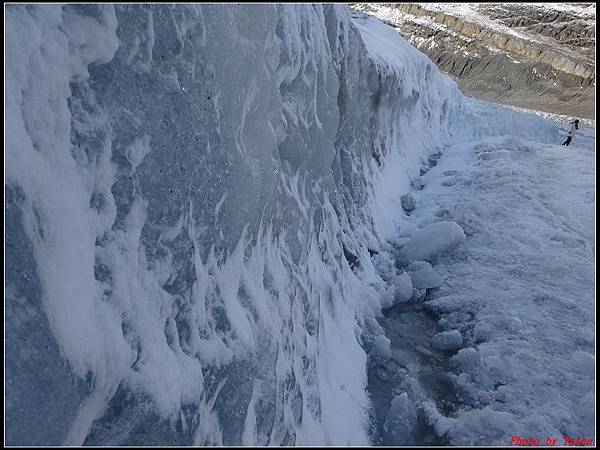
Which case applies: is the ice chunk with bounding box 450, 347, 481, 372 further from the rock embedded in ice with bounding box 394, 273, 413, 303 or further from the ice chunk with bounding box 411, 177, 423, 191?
the ice chunk with bounding box 411, 177, 423, 191

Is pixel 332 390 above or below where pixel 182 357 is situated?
below

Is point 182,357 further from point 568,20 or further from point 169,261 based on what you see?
point 568,20

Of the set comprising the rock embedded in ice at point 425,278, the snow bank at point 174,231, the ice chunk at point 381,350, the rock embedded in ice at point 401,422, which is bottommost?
the rock embedded in ice at point 425,278

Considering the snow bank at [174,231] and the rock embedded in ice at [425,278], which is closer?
the snow bank at [174,231]

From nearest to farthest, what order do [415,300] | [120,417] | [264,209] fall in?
[120,417] < [264,209] < [415,300]

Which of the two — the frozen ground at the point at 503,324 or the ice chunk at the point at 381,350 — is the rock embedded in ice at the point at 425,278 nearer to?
the frozen ground at the point at 503,324

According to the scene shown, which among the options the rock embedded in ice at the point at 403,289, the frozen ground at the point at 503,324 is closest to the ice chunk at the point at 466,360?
the frozen ground at the point at 503,324

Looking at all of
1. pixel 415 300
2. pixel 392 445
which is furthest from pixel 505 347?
pixel 392 445
